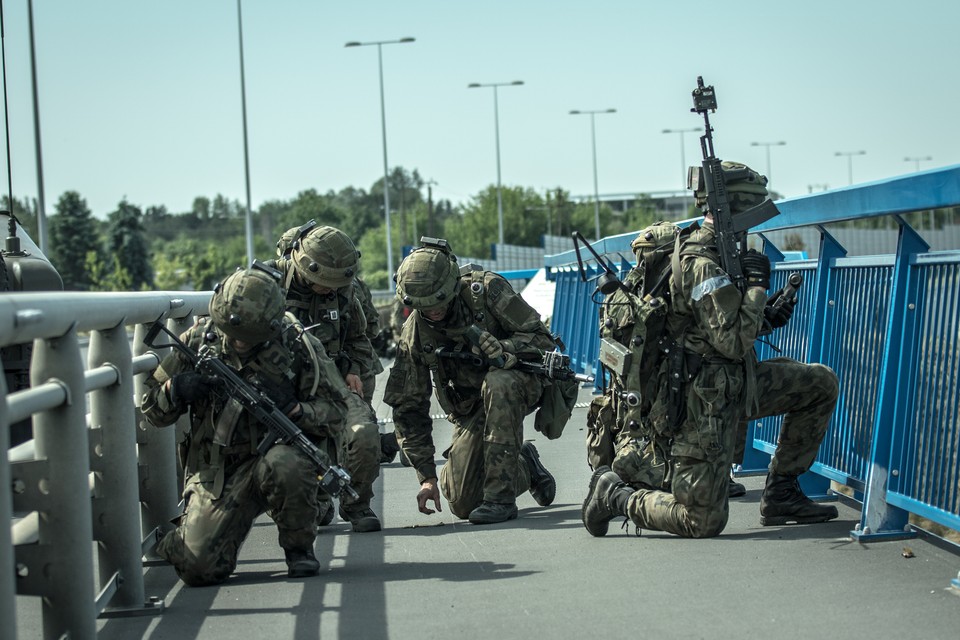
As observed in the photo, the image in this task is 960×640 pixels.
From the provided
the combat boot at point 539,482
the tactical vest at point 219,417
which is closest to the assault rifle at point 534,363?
the combat boot at point 539,482

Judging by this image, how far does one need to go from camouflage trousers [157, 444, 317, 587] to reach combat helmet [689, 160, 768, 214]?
7.72ft

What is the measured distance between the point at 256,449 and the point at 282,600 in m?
0.79

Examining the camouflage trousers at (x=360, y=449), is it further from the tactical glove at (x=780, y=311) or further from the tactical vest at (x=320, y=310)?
the tactical glove at (x=780, y=311)

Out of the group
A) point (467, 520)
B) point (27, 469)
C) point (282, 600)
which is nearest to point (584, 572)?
point (282, 600)

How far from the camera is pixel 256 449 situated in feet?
18.7

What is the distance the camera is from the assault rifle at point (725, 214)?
605 centimetres

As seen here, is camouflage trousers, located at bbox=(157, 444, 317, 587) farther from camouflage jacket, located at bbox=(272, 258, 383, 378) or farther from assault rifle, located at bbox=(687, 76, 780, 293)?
assault rifle, located at bbox=(687, 76, 780, 293)

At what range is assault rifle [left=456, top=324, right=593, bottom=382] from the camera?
23.8ft

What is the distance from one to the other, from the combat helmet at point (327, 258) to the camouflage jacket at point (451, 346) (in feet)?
1.55

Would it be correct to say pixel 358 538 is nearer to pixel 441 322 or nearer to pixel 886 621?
pixel 441 322

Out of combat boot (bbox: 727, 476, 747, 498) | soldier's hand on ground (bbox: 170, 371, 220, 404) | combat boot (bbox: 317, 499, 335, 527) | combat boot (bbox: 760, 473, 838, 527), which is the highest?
soldier's hand on ground (bbox: 170, 371, 220, 404)

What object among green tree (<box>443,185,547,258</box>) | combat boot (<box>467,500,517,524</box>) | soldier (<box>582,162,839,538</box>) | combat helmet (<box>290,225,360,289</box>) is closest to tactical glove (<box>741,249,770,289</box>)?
soldier (<box>582,162,839,538</box>)

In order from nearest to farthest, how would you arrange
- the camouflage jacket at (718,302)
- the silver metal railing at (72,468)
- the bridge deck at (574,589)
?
the silver metal railing at (72,468)
the bridge deck at (574,589)
the camouflage jacket at (718,302)

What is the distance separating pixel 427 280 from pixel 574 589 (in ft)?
7.74
